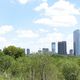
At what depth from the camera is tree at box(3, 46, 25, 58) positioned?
77.9 metres

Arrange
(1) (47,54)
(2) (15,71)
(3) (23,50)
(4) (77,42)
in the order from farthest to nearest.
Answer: (4) (77,42)
(3) (23,50)
(2) (15,71)
(1) (47,54)

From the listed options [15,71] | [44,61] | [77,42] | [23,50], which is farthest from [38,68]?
[77,42]

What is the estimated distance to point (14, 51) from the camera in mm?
79188

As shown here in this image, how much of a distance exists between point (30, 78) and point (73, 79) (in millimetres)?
7347

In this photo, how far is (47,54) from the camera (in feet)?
121

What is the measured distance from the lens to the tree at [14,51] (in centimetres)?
7794

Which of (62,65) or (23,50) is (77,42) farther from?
(62,65)

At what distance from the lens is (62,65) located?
150 feet

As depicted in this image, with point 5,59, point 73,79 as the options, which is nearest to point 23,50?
point 5,59

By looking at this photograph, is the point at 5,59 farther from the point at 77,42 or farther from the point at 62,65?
the point at 77,42

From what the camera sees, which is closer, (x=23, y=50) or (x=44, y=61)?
(x=44, y=61)

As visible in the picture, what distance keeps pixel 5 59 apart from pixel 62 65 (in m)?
16.9

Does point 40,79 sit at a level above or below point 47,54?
below

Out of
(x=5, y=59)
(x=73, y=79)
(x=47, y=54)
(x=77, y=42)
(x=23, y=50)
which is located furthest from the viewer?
(x=77, y=42)
